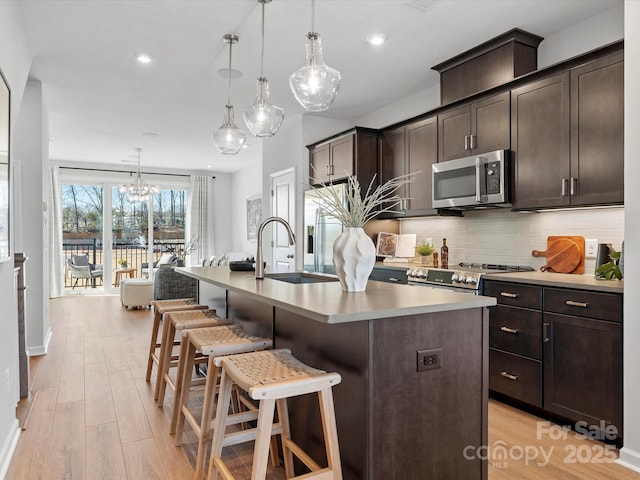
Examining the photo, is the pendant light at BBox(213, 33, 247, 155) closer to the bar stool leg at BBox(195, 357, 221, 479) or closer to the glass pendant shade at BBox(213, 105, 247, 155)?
the glass pendant shade at BBox(213, 105, 247, 155)

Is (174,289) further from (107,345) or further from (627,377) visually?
(627,377)

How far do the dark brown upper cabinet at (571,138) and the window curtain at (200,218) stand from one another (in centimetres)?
777

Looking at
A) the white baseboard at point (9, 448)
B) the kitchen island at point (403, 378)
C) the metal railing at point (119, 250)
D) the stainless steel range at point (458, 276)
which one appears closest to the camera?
the kitchen island at point (403, 378)

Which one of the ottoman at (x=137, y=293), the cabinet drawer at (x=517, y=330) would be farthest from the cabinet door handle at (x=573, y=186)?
the ottoman at (x=137, y=293)

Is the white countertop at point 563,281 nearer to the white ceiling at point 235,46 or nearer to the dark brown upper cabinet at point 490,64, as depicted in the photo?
the dark brown upper cabinet at point 490,64

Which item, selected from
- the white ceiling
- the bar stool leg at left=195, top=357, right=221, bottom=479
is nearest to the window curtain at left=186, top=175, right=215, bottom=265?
the white ceiling

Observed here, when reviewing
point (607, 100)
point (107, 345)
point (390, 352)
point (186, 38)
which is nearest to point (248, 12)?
point (186, 38)

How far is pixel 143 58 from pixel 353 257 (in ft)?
9.78

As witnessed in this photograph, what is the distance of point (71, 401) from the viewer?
3.09 m

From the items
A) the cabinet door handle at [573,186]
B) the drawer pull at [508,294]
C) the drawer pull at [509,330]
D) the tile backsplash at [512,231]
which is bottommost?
the drawer pull at [509,330]

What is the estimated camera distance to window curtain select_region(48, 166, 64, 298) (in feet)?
27.6

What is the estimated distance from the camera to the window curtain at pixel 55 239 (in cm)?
841

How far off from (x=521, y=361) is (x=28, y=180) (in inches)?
180

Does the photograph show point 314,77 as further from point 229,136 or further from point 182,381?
point 182,381
